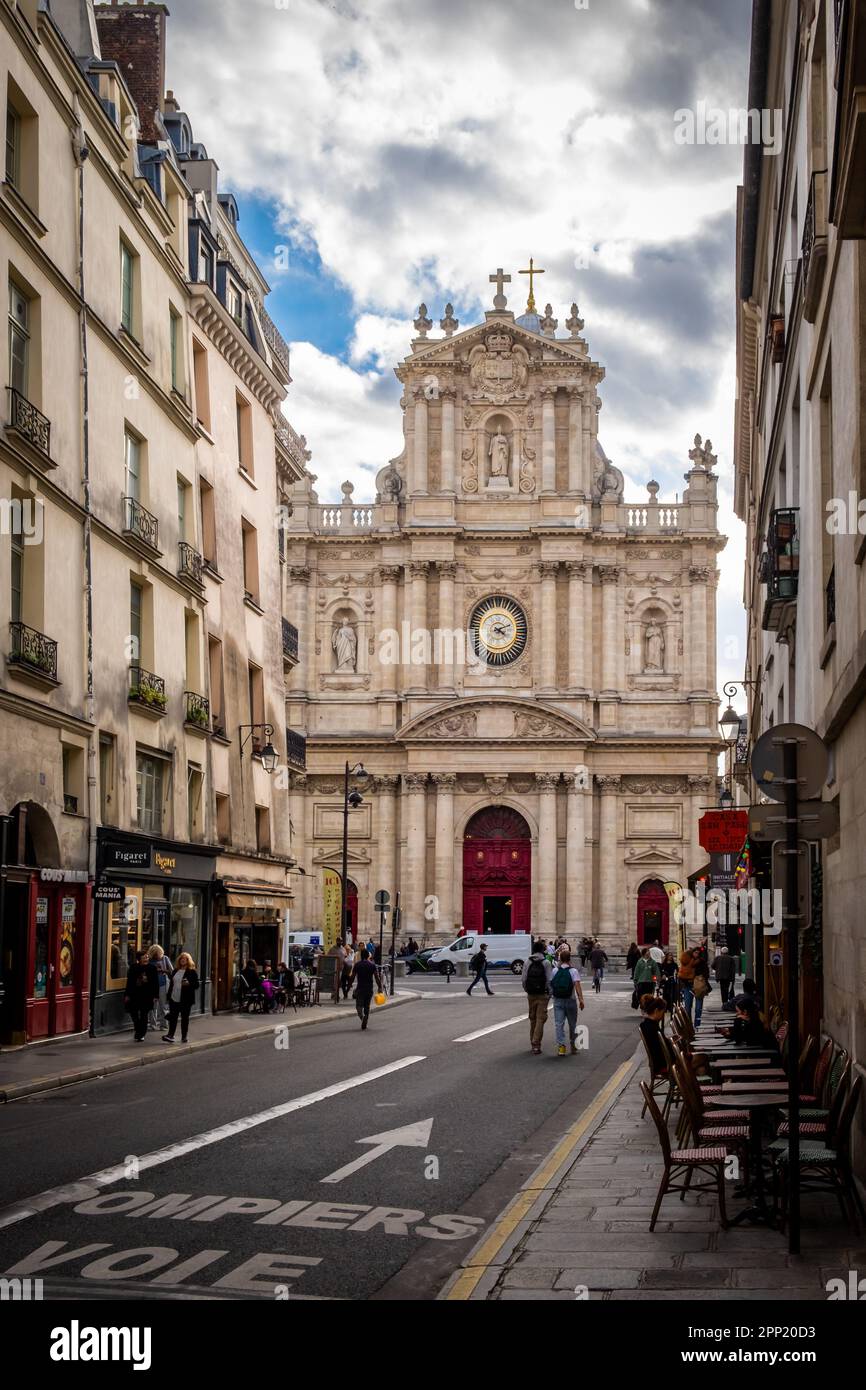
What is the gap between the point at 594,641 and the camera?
221 feet

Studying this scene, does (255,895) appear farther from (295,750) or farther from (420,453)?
(420,453)

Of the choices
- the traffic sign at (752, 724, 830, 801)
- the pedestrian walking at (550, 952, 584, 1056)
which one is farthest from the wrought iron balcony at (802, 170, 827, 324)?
the pedestrian walking at (550, 952, 584, 1056)

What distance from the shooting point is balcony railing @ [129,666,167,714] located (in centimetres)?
2895

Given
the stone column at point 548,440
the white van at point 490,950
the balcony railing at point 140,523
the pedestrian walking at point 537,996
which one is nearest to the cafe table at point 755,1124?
the pedestrian walking at point 537,996

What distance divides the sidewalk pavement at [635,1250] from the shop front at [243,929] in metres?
21.9

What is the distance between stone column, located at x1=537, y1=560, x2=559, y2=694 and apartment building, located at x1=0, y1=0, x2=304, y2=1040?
2579cm

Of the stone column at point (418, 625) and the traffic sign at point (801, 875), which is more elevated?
the stone column at point (418, 625)

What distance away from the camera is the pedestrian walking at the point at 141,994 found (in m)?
25.1

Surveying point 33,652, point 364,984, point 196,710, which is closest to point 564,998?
point 364,984

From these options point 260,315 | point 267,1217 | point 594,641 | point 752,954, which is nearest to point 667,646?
point 594,641

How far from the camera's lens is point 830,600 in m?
15.4

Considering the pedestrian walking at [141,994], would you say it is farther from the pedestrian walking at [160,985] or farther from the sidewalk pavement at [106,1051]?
the pedestrian walking at [160,985]

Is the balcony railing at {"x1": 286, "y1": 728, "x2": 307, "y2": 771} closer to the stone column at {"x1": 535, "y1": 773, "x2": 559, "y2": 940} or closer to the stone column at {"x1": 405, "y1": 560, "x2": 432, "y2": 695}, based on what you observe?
the stone column at {"x1": 405, "y1": 560, "x2": 432, "y2": 695}
